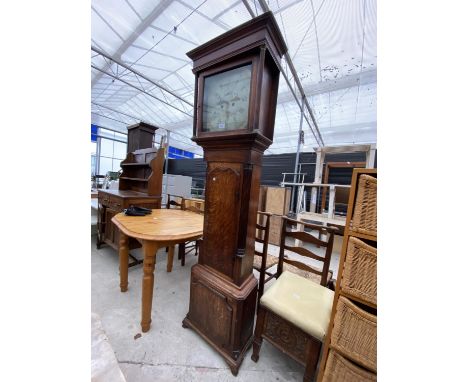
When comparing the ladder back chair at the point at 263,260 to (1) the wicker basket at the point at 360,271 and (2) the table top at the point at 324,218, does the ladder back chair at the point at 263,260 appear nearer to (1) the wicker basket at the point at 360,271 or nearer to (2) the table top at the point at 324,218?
(1) the wicker basket at the point at 360,271

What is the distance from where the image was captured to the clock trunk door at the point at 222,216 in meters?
1.15

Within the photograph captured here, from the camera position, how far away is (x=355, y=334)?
809mm

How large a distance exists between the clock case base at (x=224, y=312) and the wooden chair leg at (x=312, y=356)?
0.39m

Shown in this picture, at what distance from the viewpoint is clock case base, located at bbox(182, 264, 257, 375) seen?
116 cm

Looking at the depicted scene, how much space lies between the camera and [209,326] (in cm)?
129

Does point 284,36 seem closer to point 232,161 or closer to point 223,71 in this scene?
point 223,71

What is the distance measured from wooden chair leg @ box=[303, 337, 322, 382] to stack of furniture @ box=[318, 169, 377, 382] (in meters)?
0.14

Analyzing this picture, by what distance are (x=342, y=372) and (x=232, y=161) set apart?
1197mm

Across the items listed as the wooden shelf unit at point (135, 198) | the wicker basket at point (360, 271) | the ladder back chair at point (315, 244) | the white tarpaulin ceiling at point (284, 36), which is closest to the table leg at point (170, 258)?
the wooden shelf unit at point (135, 198)
